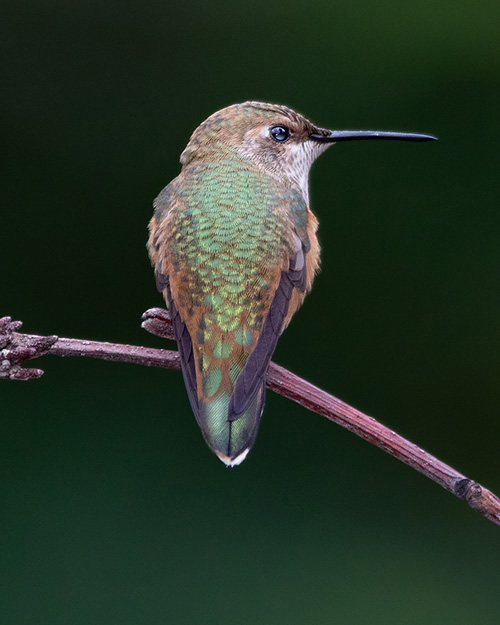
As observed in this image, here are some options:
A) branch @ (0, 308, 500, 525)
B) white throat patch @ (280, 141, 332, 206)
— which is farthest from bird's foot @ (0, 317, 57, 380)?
white throat patch @ (280, 141, 332, 206)

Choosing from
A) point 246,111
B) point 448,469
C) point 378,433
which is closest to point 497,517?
point 448,469

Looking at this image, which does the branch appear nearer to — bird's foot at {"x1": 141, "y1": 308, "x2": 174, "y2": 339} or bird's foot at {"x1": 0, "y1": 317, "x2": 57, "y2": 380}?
bird's foot at {"x1": 0, "y1": 317, "x2": 57, "y2": 380}

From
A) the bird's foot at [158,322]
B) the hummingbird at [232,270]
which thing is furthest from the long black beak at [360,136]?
the bird's foot at [158,322]

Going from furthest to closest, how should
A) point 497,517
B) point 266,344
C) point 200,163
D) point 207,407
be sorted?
1. point 200,163
2. point 266,344
3. point 207,407
4. point 497,517

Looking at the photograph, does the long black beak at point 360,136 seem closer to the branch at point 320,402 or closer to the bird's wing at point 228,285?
the bird's wing at point 228,285

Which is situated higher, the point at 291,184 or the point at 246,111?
the point at 246,111

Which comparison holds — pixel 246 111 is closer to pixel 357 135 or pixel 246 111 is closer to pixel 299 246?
pixel 357 135
